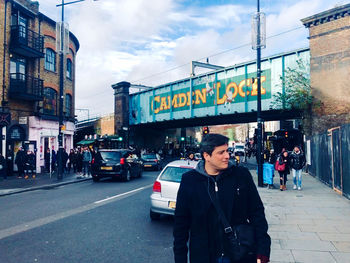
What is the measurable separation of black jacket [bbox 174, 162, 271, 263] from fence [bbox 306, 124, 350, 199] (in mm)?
9121

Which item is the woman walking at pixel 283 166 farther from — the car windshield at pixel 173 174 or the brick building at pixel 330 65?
the brick building at pixel 330 65

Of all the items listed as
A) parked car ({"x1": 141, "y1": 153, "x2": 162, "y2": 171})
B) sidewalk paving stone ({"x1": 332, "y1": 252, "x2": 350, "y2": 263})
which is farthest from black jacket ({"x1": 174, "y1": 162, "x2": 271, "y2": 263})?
parked car ({"x1": 141, "y1": 153, "x2": 162, "y2": 171})

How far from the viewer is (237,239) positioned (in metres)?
2.48

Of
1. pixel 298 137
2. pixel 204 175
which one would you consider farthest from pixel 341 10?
pixel 204 175

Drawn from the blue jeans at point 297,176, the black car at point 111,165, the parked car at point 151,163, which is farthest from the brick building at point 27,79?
the blue jeans at point 297,176

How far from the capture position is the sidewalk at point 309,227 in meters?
5.33

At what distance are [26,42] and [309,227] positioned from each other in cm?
2055

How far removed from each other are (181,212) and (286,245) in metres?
3.97

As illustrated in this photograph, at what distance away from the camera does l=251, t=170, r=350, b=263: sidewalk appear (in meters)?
5.33

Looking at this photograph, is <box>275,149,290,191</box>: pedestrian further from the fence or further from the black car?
the black car

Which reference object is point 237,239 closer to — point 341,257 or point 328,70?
point 341,257

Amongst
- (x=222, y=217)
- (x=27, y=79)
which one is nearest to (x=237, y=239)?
(x=222, y=217)

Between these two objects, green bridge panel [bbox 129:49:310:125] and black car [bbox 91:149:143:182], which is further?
green bridge panel [bbox 129:49:310:125]

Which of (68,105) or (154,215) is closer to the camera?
(154,215)
